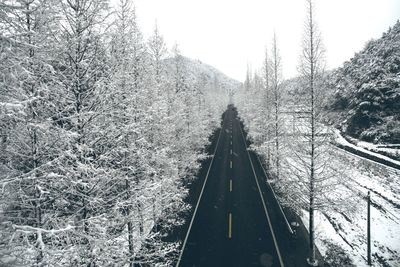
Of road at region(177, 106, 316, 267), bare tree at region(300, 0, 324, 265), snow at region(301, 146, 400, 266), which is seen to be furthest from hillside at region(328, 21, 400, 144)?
bare tree at region(300, 0, 324, 265)

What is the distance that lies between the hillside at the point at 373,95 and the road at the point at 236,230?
2111 cm

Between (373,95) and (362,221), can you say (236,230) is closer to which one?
(362,221)

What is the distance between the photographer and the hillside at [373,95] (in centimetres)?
3228

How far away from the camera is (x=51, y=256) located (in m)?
4.45

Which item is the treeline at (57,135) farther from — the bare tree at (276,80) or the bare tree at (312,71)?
the bare tree at (276,80)

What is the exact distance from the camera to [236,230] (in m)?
15.3

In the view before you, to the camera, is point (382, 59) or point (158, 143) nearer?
point (158, 143)

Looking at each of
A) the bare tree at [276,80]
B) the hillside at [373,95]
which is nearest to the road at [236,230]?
the bare tree at [276,80]

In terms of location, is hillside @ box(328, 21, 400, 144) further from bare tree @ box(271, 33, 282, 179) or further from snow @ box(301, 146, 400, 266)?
bare tree @ box(271, 33, 282, 179)

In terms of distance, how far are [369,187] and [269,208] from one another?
31.7ft

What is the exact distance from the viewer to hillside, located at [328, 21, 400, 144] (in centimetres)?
3228

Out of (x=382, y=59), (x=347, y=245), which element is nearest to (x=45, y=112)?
(x=347, y=245)

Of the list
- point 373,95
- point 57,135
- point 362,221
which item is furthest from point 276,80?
point 373,95

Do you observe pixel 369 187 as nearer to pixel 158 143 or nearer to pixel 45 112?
Result: pixel 158 143
